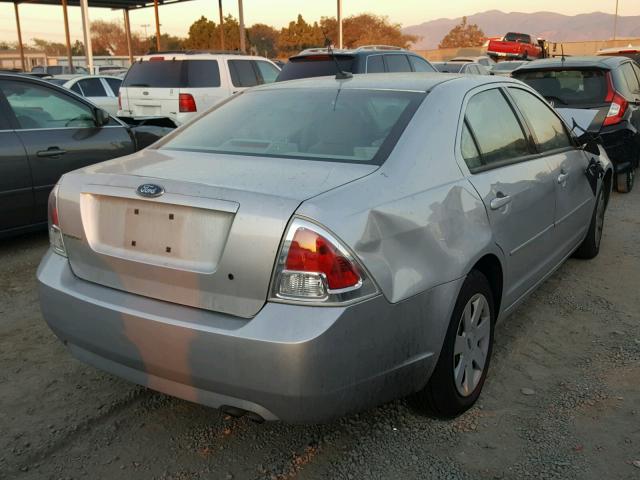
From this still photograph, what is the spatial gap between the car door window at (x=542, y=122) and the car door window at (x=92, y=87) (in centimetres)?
1142

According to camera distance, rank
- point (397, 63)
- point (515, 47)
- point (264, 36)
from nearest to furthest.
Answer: point (397, 63)
point (515, 47)
point (264, 36)

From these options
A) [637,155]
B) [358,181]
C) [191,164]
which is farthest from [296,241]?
[637,155]

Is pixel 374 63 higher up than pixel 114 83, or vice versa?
pixel 374 63

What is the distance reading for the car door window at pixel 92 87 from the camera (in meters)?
13.4

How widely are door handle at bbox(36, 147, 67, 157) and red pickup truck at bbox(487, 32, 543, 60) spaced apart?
2649 cm

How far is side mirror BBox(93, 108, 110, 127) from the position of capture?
607 cm

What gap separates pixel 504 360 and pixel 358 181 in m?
1.69

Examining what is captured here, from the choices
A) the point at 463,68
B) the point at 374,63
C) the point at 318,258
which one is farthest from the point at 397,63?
the point at 463,68

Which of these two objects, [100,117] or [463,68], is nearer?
[100,117]

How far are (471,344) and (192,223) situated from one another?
1.46 m

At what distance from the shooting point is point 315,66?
8.91 m

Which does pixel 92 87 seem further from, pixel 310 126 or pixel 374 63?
pixel 310 126

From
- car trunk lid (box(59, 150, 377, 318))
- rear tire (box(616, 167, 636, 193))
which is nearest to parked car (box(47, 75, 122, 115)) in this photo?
rear tire (box(616, 167, 636, 193))

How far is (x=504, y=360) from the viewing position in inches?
140
